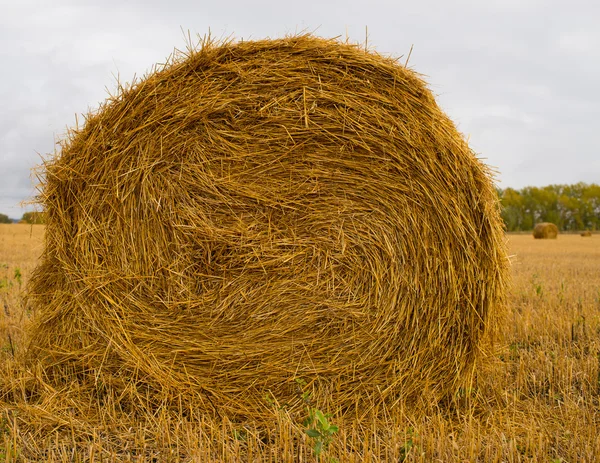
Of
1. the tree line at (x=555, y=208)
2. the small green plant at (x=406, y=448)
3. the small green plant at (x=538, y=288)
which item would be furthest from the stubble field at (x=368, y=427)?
the tree line at (x=555, y=208)

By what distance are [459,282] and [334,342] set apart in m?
0.85

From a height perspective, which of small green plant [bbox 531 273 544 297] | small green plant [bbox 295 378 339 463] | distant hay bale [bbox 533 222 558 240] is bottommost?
small green plant [bbox 295 378 339 463]

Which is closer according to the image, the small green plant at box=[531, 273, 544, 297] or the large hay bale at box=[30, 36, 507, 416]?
the large hay bale at box=[30, 36, 507, 416]

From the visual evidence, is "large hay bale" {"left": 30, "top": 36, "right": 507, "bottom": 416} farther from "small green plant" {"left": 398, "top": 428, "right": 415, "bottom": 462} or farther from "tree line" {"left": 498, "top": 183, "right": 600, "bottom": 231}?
"tree line" {"left": 498, "top": 183, "right": 600, "bottom": 231}

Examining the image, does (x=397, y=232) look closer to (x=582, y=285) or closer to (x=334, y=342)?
(x=334, y=342)

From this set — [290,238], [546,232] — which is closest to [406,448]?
[290,238]

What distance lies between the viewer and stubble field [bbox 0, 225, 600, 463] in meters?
2.64

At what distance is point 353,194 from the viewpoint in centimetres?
330

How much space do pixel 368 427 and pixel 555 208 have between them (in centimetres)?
6906

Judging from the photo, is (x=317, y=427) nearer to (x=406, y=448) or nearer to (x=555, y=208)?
(x=406, y=448)

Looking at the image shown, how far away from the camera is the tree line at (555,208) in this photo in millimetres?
62094

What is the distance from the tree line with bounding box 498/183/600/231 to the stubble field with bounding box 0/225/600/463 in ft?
200

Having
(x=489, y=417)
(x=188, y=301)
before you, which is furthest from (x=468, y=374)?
(x=188, y=301)

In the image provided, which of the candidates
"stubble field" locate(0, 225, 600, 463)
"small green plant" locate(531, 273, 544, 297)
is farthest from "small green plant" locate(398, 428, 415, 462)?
"small green plant" locate(531, 273, 544, 297)
